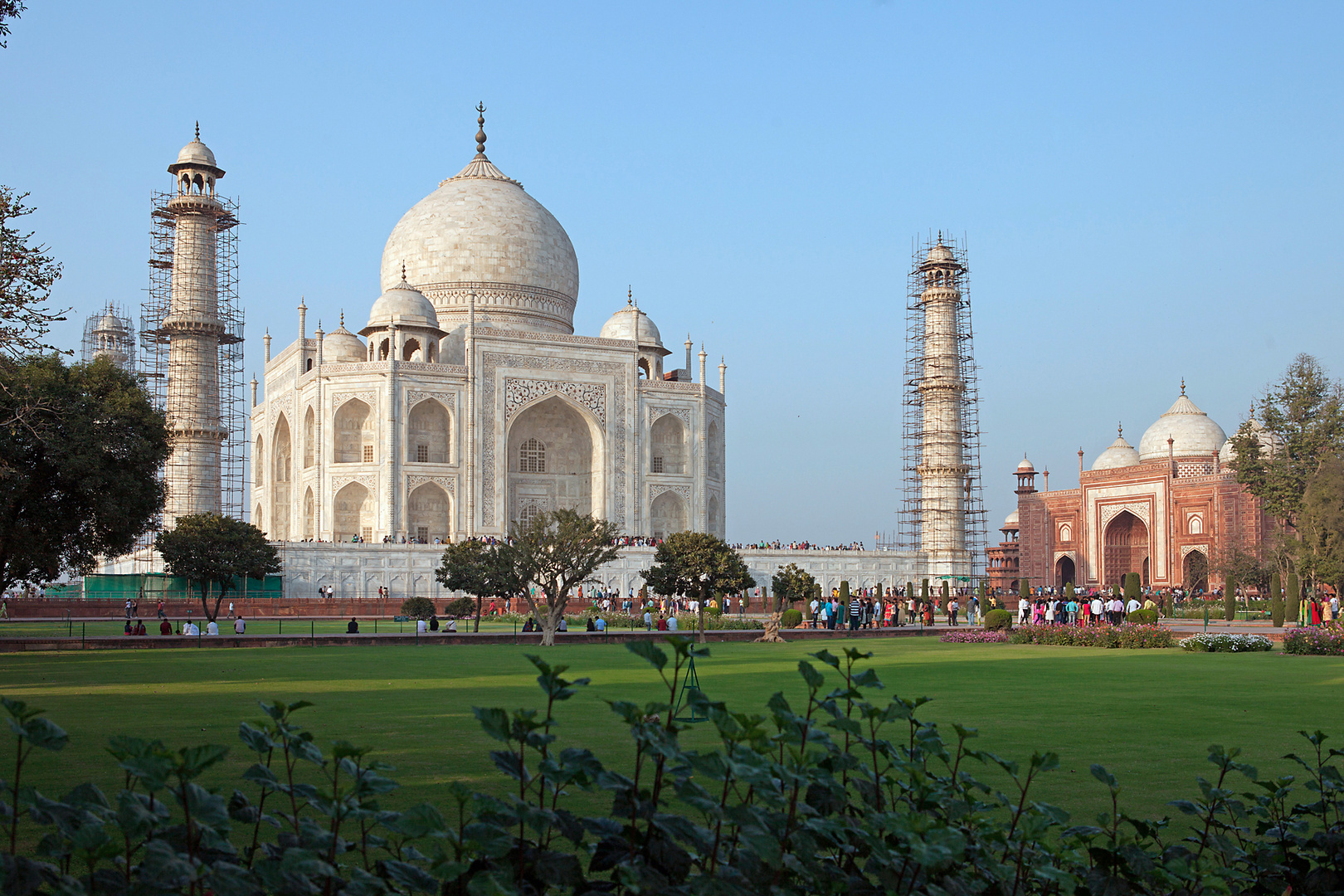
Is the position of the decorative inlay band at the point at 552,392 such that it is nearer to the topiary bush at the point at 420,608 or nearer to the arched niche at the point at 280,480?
the arched niche at the point at 280,480

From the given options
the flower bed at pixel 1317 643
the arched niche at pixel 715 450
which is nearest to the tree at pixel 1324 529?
the flower bed at pixel 1317 643

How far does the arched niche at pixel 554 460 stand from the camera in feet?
114

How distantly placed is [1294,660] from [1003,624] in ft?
19.2

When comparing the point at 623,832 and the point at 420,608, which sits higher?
the point at 623,832

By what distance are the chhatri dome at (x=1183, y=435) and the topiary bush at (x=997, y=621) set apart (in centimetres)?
2533

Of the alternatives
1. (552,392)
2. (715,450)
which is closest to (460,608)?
(552,392)

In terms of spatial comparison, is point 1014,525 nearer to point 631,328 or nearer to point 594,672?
point 631,328

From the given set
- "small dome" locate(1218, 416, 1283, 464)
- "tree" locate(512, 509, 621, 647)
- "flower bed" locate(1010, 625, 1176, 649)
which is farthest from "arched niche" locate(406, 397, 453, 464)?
"small dome" locate(1218, 416, 1283, 464)

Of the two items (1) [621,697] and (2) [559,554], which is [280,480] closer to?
(2) [559,554]

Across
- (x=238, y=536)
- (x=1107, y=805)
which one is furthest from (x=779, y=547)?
(x=1107, y=805)

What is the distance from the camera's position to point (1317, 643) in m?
14.8

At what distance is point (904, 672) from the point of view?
11.7 metres

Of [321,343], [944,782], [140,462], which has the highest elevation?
[321,343]

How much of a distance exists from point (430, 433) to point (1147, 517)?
23.3 meters
